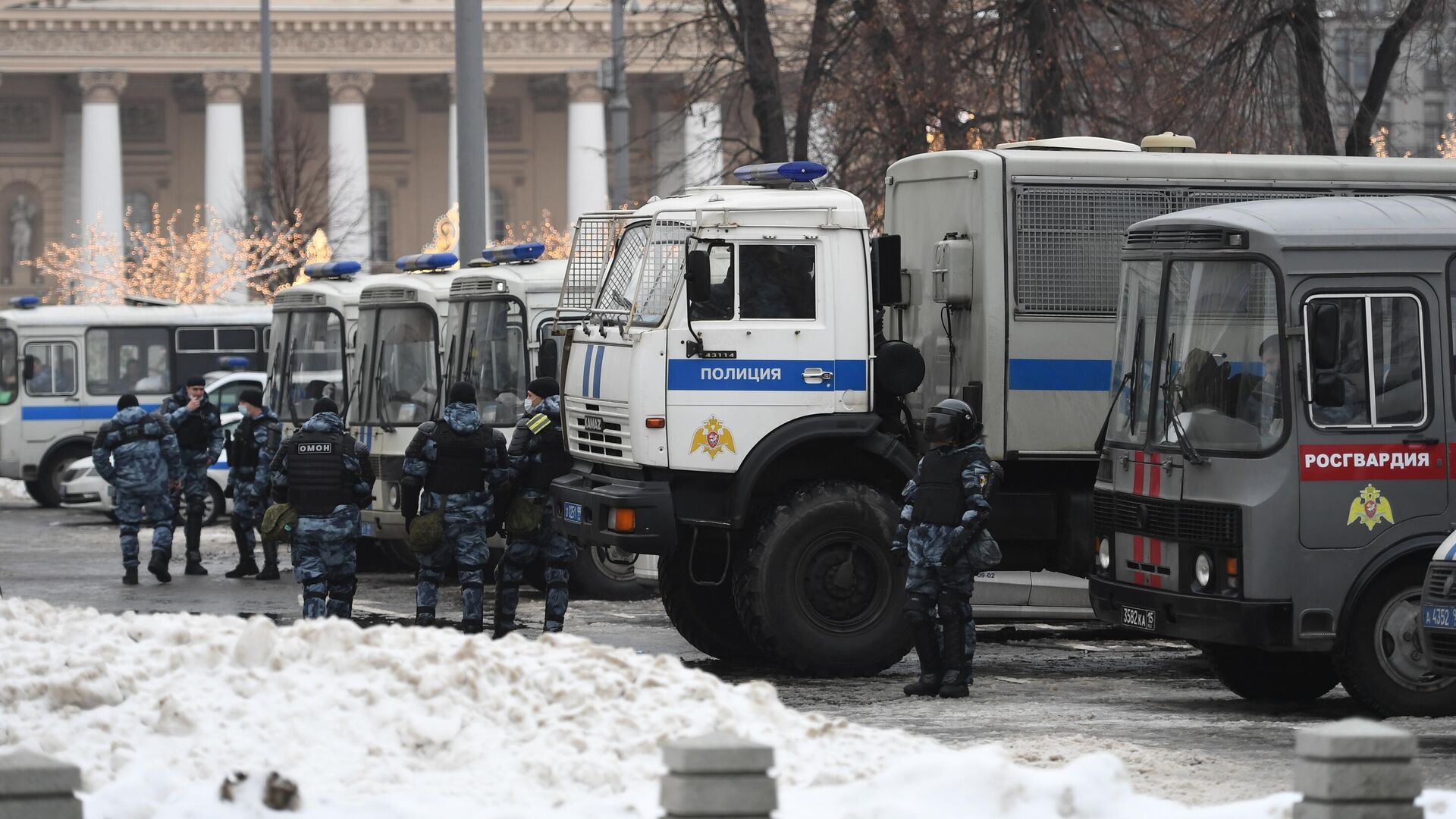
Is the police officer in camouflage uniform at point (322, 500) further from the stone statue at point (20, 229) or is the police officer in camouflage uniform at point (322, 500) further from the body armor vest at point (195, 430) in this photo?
the stone statue at point (20, 229)

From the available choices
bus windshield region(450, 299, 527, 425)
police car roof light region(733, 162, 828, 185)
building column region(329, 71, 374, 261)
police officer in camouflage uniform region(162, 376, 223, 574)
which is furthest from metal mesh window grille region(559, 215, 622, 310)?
building column region(329, 71, 374, 261)

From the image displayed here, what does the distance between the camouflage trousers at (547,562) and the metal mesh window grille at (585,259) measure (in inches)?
56.6

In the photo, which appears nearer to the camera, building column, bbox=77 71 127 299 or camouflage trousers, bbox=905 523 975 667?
camouflage trousers, bbox=905 523 975 667

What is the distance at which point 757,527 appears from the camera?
13.4 m

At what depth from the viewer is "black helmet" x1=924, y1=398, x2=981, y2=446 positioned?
12172 millimetres

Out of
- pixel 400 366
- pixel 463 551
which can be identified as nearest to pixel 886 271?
pixel 463 551

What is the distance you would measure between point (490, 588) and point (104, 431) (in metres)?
4.01

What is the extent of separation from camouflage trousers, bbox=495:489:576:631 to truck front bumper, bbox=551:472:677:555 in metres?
1.10

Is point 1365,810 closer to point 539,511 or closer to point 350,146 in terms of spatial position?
point 539,511

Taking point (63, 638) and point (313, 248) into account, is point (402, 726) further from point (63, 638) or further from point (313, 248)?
point (313, 248)

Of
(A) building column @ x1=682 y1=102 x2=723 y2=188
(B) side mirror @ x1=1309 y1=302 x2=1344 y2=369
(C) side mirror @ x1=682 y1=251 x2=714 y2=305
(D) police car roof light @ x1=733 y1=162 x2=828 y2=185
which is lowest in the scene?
(B) side mirror @ x1=1309 y1=302 x2=1344 y2=369

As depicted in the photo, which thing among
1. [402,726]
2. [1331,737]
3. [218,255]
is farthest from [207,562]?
[218,255]

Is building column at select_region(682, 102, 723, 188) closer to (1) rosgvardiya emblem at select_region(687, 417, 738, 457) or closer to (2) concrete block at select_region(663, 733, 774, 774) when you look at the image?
(1) rosgvardiya emblem at select_region(687, 417, 738, 457)

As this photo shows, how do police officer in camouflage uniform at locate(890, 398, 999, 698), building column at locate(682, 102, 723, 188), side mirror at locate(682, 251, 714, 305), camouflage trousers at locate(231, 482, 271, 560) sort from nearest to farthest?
police officer in camouflage uniform at locate(890, 398, 999, 698) < side mirror at locate(682, 251, 714, 305) < camouflage trousers at locate(231, 482, 271, 560) < building column at locate(682, 102, 723, 188)
